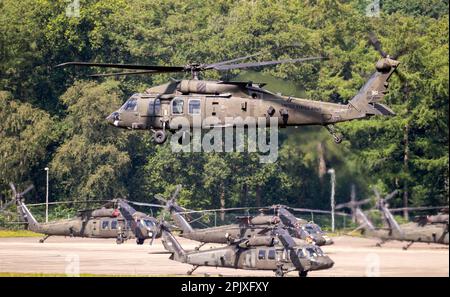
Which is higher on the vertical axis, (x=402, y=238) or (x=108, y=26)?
(x=108, y=26)

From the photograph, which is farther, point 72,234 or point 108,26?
point 108,26

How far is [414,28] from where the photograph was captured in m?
78.5

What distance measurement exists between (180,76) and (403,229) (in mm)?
51166

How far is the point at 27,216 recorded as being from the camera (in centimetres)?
7944

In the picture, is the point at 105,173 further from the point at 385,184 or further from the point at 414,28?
the point at 385,184

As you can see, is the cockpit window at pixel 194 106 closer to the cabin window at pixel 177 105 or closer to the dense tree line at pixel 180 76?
the cabin window at pixel 177 105

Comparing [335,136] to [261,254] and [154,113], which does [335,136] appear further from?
[154,113]

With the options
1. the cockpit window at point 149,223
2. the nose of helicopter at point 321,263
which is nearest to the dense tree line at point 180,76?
the nose of helicopter at point 321,263

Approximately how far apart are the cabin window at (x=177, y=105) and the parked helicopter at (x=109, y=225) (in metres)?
20.0

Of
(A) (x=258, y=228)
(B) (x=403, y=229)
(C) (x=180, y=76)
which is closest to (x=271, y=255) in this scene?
(A) (x=258, y=228)

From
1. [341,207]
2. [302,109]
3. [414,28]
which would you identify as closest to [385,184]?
[341,207]
